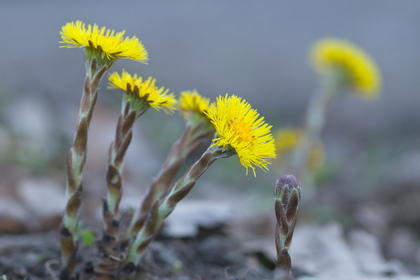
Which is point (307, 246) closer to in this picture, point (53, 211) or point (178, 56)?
point (53, 211)

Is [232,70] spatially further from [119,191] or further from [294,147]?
[119,191]

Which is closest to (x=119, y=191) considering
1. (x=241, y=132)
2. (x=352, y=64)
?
(x=241, y=132)

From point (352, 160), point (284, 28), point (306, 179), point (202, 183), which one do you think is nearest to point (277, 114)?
point (352, 160)

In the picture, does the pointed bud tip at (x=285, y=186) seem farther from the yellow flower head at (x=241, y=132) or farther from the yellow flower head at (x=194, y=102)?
the yellow flower head at (x=194, y=102)

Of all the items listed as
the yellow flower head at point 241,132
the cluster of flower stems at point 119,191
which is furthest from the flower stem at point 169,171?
the yellow flower head at point 241,132

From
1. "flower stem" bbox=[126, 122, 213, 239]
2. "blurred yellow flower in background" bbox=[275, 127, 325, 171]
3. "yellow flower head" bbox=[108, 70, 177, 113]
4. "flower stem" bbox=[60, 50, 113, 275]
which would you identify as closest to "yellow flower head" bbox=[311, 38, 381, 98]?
"blurred yellow flower in background" bbox=[275, 127, 325, 171]
